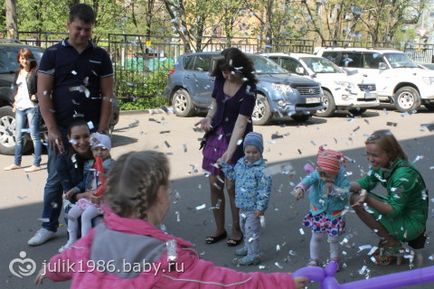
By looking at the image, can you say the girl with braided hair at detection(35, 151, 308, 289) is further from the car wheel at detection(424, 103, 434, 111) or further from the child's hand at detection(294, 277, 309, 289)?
the car wheel at detection(424, 103, 434, 111)

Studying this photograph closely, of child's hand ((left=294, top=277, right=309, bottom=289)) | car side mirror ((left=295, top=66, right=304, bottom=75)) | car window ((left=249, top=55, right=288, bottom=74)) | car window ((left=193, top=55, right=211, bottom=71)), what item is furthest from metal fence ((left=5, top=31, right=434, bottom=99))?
child's hand ((left=294, top=277, right=309, bottom=289))

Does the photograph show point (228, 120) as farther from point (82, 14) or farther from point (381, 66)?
point (381, 66)

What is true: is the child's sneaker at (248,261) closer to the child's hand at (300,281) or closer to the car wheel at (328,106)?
the child's hand at (300,281)

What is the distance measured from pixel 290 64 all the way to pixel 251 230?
12.5m

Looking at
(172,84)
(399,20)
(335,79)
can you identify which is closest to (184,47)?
(172,84)

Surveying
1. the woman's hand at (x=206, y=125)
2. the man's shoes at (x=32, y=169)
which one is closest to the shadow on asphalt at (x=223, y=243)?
the woman's hand at (x=206, y=125)

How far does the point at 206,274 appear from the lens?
1.90 meters

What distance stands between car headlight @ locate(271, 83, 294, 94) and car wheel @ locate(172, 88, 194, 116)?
247 cm

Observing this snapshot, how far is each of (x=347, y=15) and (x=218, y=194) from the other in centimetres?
2804

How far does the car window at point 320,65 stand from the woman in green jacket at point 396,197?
40.6 feet

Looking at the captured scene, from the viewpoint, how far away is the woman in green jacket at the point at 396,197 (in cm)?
463

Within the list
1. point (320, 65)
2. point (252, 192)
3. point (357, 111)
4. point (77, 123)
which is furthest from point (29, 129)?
point (357, 111)

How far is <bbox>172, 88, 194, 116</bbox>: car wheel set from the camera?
15.6m

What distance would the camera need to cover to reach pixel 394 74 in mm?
18062
